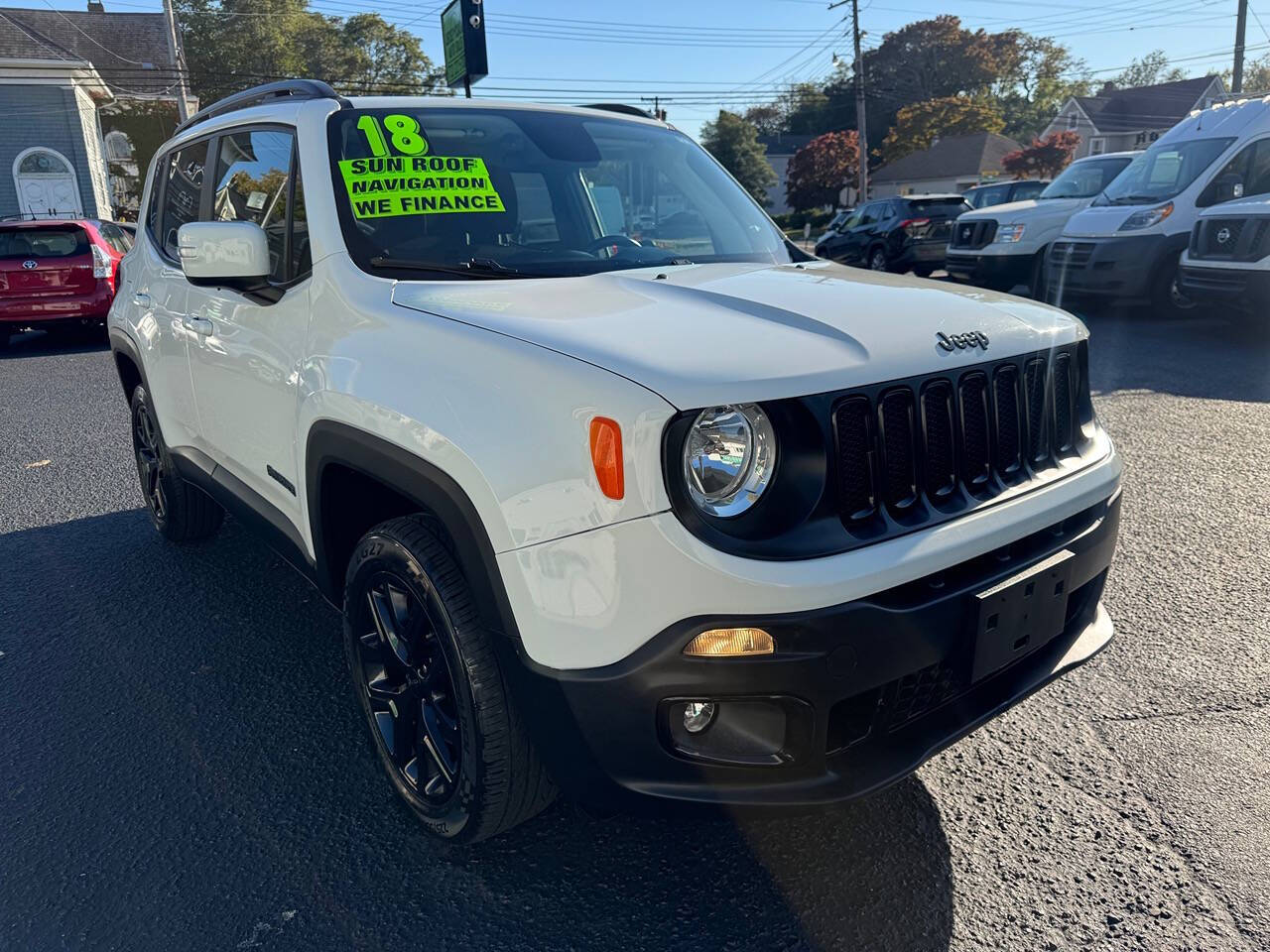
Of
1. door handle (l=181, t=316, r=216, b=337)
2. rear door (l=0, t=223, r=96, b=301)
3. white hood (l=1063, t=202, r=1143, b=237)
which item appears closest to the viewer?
door handle (l=181, t=316, r=216, b=337)

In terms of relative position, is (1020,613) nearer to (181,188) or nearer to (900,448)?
(900,448)

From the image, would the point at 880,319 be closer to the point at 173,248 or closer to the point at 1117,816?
the point at 1117,816

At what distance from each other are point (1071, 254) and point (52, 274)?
11.7 meters

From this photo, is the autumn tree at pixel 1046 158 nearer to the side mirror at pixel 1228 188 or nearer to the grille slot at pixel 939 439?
the side mirror at pixel 1228 188

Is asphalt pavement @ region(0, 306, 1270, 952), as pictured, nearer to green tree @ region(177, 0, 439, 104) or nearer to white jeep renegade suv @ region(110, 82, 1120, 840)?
white jeep renegade suv @ region(110, 82, 1120, 840)

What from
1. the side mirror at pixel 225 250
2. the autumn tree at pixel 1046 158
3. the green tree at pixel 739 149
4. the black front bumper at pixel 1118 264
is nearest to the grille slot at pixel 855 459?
the side mirror at pixel 225 250

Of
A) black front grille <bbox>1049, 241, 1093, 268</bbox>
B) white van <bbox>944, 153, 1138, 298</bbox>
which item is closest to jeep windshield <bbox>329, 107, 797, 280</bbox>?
black front grille <bbox>1049, 241, 1093, 268</bbox>

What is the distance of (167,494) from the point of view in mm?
A: 4352

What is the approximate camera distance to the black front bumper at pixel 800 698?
1752mm

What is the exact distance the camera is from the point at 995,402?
217 centimetres

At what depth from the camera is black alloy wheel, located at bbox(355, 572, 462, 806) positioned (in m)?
2.26

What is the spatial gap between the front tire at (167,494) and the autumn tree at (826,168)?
5462 cm

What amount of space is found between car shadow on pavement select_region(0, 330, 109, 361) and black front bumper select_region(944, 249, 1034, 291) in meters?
11.2

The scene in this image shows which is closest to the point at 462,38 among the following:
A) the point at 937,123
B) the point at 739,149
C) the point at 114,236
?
the point at 114,236
